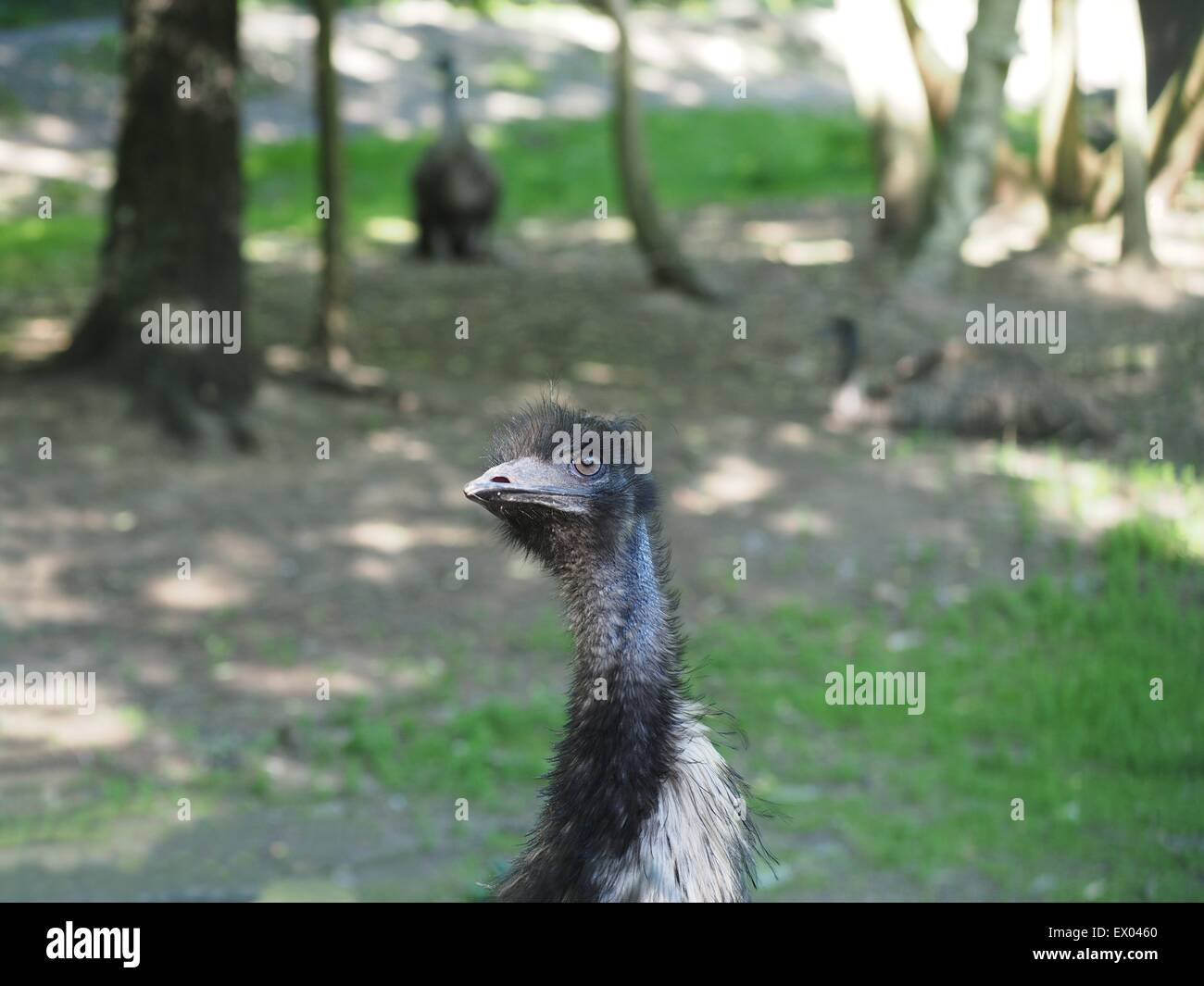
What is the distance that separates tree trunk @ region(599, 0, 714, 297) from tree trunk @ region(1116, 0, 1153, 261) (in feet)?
15.2

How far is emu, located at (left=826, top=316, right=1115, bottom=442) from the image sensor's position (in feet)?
35.6

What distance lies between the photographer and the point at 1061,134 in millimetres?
15297

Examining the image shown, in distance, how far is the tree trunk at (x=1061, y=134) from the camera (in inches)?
588

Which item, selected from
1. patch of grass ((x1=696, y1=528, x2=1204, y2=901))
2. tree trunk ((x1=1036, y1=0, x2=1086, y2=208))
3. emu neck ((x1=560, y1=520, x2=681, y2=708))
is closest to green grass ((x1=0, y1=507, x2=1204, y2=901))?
patch of grass ((x1=696, y1=528, x2=1204, y2=901))

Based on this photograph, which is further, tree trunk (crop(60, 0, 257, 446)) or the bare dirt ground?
tree trunk (crop(60, 0, 257, 446))

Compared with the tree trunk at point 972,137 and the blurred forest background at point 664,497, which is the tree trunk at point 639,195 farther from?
the tree trunk at point 972,137

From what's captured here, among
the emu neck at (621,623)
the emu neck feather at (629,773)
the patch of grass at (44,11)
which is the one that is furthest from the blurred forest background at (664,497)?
the patch of grass at (44,11)

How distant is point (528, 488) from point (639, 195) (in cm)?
1149

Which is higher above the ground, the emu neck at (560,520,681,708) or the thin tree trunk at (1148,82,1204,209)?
the thin tree trunk at (1148,82,1204,209)

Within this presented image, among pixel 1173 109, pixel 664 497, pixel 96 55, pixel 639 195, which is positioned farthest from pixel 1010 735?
pixel 96 55

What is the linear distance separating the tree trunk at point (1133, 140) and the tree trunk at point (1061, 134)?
13.3 ft

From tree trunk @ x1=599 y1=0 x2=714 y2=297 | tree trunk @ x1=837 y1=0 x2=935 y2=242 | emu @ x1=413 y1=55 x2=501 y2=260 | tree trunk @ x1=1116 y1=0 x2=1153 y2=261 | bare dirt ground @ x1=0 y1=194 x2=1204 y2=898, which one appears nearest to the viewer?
bare dirt ground @ x1=0 y1=194 x2=1204 y2=898

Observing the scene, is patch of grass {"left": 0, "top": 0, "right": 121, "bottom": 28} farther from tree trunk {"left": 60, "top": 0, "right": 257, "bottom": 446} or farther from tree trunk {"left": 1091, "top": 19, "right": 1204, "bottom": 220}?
tree trunk {"left": 1091, "top": 19, "right": 1204, "bottom": 220}

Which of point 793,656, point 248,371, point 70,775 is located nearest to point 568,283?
point 248,371
